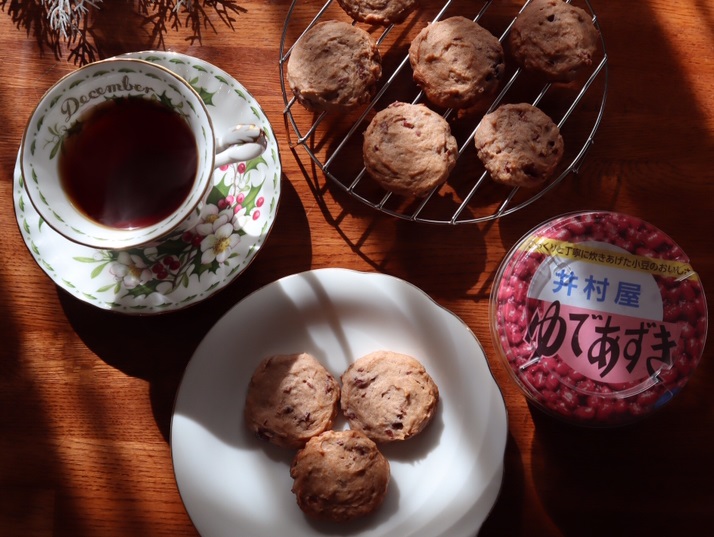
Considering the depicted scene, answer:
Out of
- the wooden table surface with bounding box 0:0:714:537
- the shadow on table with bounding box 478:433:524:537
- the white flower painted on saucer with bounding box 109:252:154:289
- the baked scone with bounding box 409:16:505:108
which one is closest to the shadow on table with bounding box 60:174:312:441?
the wooden table surface with bounding box 0:0:714:537

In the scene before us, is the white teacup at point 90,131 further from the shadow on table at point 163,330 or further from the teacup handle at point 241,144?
the shadow on table at point 163,330

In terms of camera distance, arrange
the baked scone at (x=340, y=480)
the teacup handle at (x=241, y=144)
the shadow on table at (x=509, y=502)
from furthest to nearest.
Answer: the shadow on table at (x=509, y=502) → the baked scone at (x=340, y=480) → the teacup handle at (x=241, y=144)

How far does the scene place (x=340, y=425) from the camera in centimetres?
122

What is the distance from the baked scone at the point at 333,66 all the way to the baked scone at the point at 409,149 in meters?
0.07

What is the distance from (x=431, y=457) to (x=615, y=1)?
0.93 m

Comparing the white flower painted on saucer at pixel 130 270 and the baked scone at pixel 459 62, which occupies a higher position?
the baked scone at pixel 459 62

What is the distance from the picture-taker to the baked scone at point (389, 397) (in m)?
1.14

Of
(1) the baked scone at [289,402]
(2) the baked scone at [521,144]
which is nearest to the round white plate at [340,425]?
(1) the baked scone at [289,402]

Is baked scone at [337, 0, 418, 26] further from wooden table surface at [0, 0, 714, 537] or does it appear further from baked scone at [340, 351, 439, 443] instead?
baked scone at [340, 351, 439, 443]

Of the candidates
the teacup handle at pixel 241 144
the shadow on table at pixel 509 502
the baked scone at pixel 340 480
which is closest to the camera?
the teacup handle at pixel 241 144

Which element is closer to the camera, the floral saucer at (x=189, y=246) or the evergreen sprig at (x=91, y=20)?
the floral saucer at (x=189, y=246)

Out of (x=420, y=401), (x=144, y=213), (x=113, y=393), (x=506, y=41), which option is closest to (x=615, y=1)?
(x=506, y=41)

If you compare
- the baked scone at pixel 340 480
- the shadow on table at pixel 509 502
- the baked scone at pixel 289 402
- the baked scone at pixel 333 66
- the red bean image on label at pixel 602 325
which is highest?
the baked scone at pixel 333 66

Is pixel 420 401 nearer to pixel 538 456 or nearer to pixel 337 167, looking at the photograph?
pixel 538 456
